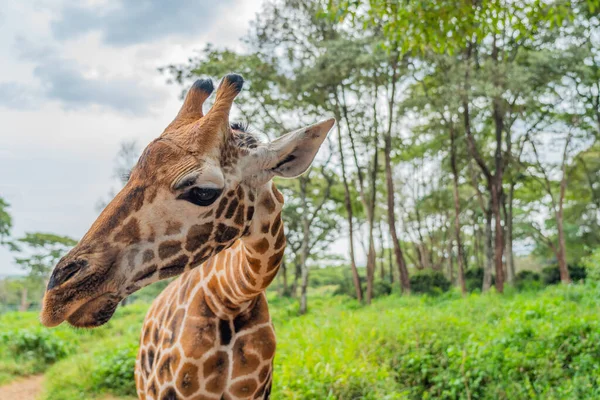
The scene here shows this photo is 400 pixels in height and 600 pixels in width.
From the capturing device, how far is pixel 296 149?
1989mm

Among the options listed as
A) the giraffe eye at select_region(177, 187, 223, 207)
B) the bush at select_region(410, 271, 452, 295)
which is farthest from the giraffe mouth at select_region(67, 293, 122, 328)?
the bush at select_region(410, 271, 452, 295)

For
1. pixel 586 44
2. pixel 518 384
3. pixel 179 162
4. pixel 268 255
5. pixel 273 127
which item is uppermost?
pixel 586 44

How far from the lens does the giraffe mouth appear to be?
1.61 m

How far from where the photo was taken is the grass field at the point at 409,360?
5.52 meters

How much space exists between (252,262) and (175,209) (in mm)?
609

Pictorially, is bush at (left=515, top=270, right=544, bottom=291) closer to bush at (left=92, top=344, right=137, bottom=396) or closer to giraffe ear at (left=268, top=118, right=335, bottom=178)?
bush at (left=92, top=344, right=137, bottom=396)

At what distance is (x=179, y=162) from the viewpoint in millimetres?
1795

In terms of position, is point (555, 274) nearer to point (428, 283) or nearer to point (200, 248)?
point (428, 283)

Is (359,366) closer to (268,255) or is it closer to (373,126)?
(268,255)

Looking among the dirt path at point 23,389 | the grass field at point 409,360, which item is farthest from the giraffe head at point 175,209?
the dirt path at point 23,389

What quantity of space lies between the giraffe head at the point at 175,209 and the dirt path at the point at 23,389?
6739 millimetres

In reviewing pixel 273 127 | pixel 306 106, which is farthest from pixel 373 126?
pixel 273 127

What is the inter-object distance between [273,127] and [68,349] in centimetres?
886

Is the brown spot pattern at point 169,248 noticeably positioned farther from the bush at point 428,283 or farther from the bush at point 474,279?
the bush at point 474,279
